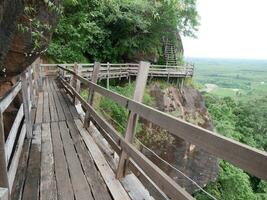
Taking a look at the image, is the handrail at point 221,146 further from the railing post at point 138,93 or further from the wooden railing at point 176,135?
the railing post at point 138,93

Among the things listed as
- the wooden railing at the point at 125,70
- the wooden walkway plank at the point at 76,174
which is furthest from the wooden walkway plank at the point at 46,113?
the wooden railing at the point at 125,70

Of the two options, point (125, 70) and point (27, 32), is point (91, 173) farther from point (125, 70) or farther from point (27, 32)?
point (125, 70)

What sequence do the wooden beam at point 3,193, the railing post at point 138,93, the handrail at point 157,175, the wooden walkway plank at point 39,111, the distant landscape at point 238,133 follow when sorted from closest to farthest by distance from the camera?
the wooden beam at point 3,193 → the handrail at point 157,175 → the railing post at point 138,93 → the wooden walkway plank at point 39,111 → the distant landscape at point 238,133

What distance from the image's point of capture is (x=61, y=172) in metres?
3.19

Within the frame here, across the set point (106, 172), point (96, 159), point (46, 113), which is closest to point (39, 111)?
point (46, 113)

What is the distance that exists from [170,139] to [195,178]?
273 centimetres

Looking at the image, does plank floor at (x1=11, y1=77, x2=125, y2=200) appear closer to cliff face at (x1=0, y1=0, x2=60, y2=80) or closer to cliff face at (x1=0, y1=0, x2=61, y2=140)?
cliff face at (x1=0, y1=0, x2=61, y2=140)

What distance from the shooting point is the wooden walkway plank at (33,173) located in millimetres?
2656

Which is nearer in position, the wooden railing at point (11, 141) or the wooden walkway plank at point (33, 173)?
the wooden railing at point (11, 141)

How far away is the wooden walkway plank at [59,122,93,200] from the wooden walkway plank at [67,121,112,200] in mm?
53

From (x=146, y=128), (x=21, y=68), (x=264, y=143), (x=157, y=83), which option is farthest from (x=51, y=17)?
(x=264, y=143)

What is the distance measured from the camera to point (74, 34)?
19406 millimetres

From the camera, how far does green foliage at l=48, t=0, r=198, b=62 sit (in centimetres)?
1948

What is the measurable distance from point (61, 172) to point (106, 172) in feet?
1.70
